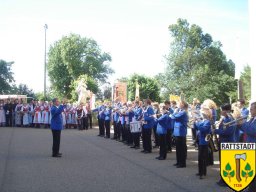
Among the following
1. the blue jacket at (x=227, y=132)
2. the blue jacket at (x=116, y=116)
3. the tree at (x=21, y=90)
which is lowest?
the blue jacket at (x=227, y=132)

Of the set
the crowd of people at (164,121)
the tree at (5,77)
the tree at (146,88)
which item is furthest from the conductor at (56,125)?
the tree at (5,77)

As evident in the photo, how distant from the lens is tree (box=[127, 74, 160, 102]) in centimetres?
6294

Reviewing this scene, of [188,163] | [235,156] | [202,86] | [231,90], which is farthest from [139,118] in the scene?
[231,90]

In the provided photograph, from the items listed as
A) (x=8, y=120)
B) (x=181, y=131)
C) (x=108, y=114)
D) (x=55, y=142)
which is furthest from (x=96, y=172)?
(x=8, y=120)

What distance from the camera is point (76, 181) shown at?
8.93 metres

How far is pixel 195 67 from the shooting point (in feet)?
189

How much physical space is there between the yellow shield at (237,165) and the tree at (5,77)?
2380 inches

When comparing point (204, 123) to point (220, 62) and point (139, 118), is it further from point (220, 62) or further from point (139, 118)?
point (220, 62)

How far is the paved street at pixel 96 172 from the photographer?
8328 mm

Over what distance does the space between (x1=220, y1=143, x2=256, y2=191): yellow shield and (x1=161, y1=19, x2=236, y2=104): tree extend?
163 feet

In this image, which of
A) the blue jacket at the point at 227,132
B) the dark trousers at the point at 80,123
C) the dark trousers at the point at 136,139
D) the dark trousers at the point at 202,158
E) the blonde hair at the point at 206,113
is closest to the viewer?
the blue jacket at the point at 227,132

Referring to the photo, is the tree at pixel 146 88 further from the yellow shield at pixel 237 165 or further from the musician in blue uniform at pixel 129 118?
the yellow shield at pixel 237 165

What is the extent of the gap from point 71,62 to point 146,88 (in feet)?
50.3

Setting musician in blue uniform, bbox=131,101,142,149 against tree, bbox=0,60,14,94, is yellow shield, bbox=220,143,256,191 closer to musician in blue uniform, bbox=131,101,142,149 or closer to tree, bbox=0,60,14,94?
musician in blue uniform, bbox=131,101,142,149
